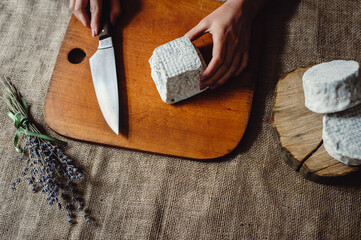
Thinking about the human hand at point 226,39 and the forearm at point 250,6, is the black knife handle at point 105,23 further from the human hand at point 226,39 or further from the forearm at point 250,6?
the forearm at point 250,6

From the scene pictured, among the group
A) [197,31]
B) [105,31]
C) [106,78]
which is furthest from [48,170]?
[197,31]

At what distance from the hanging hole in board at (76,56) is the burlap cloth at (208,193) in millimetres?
220

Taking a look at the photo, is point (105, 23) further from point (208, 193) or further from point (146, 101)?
point (208, 193)

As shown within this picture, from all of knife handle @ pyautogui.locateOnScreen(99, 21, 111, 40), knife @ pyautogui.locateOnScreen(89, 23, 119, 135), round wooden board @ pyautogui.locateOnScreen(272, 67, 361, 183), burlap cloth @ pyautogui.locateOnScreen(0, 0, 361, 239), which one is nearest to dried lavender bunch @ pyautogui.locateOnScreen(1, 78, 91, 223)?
burlap cloth @ pyautogui.locateOnScreen(0, 0, 361, 239)

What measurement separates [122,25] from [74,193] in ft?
2.97

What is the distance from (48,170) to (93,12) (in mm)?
829

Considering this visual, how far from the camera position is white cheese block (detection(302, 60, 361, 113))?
115cm

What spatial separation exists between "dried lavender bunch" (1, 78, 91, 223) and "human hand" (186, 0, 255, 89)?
76 cm

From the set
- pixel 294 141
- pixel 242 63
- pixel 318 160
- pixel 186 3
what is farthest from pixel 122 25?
pixel 318 160

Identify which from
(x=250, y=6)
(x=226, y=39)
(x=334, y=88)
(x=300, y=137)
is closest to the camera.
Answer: (x=334, y=88)

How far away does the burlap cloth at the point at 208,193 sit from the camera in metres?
1.31

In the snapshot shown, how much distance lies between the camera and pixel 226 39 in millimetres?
1439

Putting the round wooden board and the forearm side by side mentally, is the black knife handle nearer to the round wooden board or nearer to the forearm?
the forearm

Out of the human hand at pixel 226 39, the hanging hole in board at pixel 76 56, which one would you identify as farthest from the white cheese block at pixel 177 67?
the hanging hole in board at pixel 76 56
